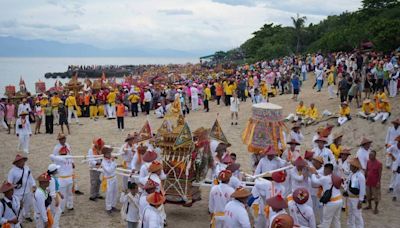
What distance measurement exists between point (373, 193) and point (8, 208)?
781cm

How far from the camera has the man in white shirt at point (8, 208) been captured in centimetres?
740

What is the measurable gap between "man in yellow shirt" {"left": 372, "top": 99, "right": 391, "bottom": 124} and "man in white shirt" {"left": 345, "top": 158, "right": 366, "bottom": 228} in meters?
8.05

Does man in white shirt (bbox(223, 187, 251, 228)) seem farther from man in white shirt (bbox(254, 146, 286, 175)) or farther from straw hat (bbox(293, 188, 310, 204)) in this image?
Result: man in white shirt (bbox(254, 146, 286, 175))

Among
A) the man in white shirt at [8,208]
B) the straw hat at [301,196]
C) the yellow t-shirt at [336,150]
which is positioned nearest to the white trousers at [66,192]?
the man in white shirt at [8,208]

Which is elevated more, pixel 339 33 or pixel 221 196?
pixel 339 33

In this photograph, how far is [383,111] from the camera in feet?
51.8

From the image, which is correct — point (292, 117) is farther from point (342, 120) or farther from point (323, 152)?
point (323, 152)

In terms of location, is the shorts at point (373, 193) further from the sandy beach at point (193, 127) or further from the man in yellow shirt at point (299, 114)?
the man in yellow shirt at point (299, 114)

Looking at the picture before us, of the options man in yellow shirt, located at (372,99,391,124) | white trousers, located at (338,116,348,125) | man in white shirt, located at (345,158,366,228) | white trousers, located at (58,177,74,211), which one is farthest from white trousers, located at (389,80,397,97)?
white trousers, located at (58,177,74,211)

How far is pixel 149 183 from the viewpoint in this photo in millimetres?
6859

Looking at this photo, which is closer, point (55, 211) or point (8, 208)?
point (8, 208)

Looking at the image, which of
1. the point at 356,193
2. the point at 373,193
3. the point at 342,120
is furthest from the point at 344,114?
the point at 356,193

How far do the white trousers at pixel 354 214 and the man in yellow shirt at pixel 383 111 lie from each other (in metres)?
8.10

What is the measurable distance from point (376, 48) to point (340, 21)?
80.5 ft
